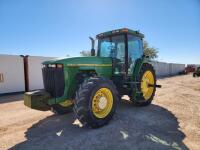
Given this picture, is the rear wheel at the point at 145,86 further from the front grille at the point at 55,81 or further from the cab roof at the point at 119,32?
the front grille at the point at 55,81

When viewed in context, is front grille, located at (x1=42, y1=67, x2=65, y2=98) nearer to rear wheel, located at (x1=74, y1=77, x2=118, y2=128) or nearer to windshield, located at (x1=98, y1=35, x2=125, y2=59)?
rear wheel, located at (x1=74, y1=77, x2=118, y2=128)

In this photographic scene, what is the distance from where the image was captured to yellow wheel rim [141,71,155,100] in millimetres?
6836

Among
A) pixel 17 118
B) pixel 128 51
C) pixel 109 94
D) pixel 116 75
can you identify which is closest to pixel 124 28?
pixel 128 51

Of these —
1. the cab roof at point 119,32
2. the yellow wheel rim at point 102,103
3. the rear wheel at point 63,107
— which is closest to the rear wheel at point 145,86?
the cab roof at point 119,32

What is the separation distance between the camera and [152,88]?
7.27 m

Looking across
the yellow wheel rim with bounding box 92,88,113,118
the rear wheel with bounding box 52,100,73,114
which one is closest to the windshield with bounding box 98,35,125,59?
the yellow wheel rim with bounding box 92,88,113,118

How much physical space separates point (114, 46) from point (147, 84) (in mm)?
1953

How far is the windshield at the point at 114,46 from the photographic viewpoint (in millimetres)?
6219

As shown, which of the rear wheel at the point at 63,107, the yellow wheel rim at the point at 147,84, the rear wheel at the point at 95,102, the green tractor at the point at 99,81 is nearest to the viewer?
the rear wheel at the point at 95,102

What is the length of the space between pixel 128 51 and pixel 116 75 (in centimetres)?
91

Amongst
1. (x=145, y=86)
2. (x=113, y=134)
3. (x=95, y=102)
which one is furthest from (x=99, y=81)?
(x=145, y=86)

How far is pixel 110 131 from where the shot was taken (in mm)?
4297

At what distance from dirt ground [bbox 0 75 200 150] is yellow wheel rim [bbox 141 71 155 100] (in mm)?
1014

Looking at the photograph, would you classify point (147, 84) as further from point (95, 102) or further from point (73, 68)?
point (73, 68)
